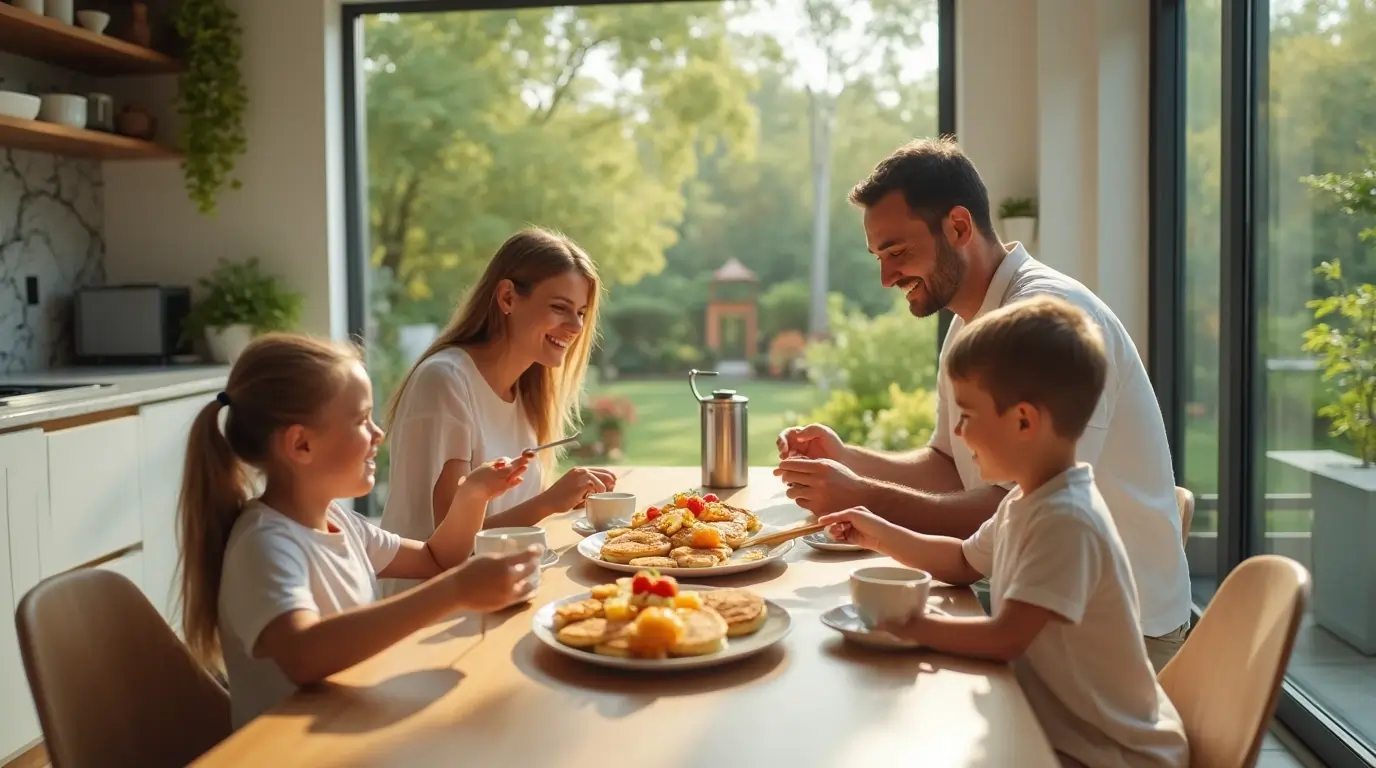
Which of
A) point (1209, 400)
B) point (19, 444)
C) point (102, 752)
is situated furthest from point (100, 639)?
point (1209, 400)

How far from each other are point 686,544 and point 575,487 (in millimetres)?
379

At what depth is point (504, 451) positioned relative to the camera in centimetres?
243

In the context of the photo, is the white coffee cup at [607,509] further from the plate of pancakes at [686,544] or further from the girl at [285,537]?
the girl at [285,537]

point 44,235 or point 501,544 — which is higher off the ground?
point 44,235

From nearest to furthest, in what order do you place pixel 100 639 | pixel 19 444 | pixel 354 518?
1. pixel 100 639
2. pixel 354 518
3. pixel 19 444

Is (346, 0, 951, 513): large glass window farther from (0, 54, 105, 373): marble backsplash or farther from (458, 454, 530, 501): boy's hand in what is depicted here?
(458, 454, 530, 501): boy's hand

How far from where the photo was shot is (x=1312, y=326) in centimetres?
276

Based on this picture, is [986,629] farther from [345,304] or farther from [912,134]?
[345,304]

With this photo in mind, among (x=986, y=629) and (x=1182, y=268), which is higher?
(x=1182, y=268)

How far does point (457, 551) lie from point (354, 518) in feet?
0.62

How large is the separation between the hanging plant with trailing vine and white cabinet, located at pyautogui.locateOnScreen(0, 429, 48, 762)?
5.27ft

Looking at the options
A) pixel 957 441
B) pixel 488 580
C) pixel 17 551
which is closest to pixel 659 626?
pixel 488 580

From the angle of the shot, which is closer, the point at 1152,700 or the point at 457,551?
the point at 1152,700

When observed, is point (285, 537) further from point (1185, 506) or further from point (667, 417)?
point (667, 417)
